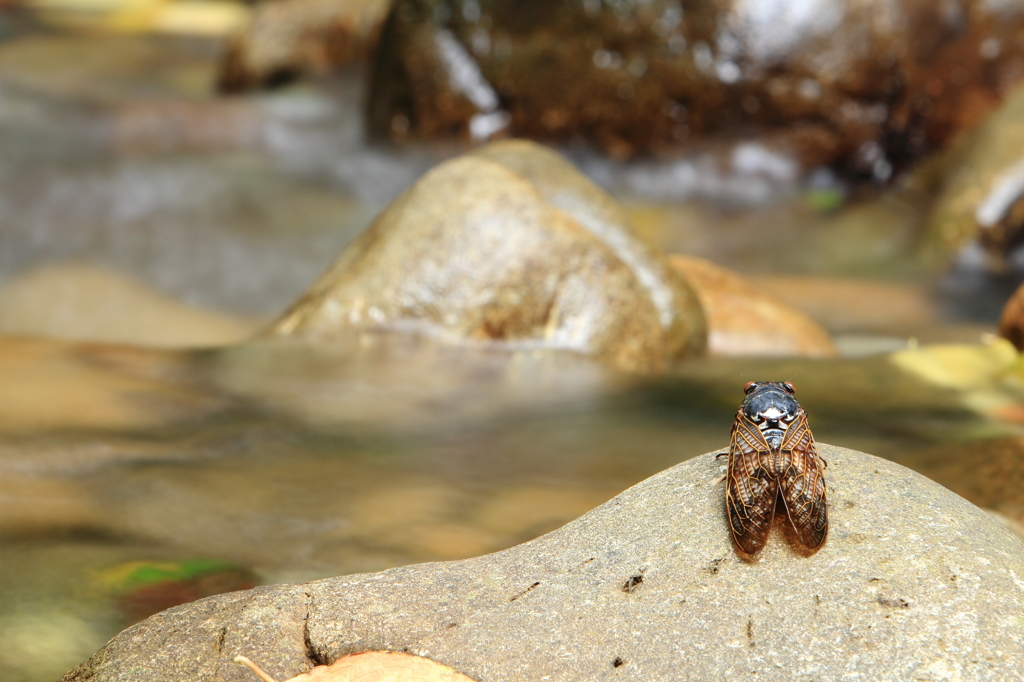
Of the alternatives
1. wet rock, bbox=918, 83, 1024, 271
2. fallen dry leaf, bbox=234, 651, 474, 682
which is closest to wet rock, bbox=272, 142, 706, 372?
fallen dry leaf, bbox=234, 651, 474, 682

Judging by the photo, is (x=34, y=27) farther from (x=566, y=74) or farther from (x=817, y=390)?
(x=817, y=390)

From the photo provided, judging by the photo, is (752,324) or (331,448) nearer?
(331,448)

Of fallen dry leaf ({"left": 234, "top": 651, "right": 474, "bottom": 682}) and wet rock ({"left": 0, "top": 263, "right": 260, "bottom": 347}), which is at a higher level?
wet rock ({"left": 0, "top": 263, "right": 260, "bottom": 347})

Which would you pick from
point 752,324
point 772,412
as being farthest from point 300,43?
point 772,412

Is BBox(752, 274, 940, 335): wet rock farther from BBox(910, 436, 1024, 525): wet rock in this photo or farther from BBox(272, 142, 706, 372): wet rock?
BBox(910, 436, 1024, 525): wet rock

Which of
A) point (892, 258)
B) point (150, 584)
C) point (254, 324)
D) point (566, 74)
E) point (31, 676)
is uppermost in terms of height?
point (566, 74)

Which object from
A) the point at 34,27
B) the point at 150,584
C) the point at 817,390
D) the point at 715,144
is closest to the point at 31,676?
the point at 150,584

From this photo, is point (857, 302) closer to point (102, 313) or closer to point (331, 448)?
point (331, 448)
